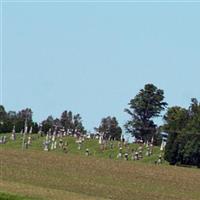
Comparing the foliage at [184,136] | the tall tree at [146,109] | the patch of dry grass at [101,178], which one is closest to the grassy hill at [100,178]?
the patch of dry grass at [101,178]

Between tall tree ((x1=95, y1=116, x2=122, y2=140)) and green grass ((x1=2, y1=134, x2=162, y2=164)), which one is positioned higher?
tall tree ((x1=95, y1=116, x2=122, y2=140))

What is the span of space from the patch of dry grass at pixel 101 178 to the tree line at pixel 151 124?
17348mm

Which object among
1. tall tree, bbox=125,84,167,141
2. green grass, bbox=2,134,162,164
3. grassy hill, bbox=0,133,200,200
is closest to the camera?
grassy hill, bbox=0,133,200,200

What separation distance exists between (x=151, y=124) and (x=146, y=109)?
2376mm

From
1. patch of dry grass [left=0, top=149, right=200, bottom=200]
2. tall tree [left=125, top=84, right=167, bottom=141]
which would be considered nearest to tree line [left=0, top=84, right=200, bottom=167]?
tall tree [left=125, top=84, right=167, bottom=141]

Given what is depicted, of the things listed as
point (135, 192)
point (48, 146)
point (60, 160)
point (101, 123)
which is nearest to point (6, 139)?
point (48, 146)

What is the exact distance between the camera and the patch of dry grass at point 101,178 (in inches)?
1533

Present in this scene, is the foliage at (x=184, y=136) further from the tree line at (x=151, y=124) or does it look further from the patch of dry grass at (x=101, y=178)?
the patch of dry grass at (x=101, y=178)

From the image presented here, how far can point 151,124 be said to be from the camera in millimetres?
111625

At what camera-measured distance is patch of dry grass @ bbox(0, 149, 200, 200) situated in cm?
3894

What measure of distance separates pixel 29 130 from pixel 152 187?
236 feet

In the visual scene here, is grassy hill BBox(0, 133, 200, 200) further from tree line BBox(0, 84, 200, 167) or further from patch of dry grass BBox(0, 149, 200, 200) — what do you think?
tree line BBox(0, 84, 200, 167)

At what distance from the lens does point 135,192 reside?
4084cm

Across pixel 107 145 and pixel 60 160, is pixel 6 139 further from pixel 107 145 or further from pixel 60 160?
pixel 60 160
